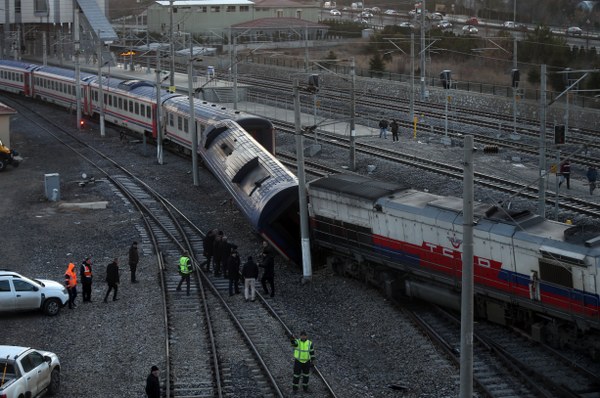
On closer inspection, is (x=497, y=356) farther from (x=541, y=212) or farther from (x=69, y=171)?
(x=69, y=171)

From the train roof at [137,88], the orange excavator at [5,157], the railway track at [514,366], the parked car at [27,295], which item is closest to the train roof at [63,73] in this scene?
the train roof at [137,88]

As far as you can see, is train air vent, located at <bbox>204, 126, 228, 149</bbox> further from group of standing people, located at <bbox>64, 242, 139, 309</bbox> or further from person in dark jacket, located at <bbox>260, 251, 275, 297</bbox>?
group of standing people, located at <bbox>64, 242, 139, 309</bbox>

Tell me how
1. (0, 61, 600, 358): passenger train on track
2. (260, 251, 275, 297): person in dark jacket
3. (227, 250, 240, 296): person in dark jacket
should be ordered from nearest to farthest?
(0, 61, 600, 358): passenger train on track → (227, 250, 240, 296): person in dark jacket → (260, 251, 275, 297): person in dark jacket

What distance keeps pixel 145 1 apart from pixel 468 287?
15606cm

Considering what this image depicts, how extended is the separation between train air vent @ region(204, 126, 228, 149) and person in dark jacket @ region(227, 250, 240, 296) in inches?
460

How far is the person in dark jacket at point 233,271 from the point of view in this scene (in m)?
23.0

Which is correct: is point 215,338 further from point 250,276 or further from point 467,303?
point 467,303

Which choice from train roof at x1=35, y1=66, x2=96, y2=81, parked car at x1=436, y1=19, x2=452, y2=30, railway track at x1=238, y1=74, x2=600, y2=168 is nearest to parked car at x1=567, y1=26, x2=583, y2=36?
parked car at x1=436, y1=19, x2=452, y2=30

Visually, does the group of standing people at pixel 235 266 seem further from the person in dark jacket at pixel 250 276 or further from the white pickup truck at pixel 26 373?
the white pickup truck at pixel 26 373

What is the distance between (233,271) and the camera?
23.1 metres

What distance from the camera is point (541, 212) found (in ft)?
87.1

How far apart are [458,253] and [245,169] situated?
10.1 m

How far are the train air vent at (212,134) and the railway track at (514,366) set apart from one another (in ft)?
51.5

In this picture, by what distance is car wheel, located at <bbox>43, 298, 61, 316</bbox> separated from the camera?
70.5 ft
